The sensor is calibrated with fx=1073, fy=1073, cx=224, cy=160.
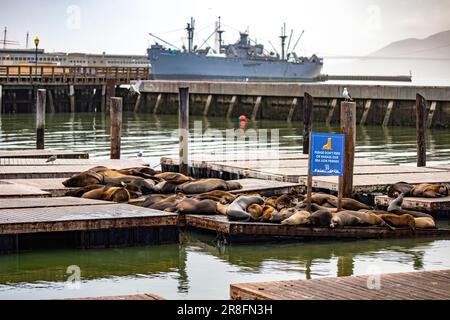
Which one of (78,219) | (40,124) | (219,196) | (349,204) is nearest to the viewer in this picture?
(78,219)

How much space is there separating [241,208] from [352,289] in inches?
203

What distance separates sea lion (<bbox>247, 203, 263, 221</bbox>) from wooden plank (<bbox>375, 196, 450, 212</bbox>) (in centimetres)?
254

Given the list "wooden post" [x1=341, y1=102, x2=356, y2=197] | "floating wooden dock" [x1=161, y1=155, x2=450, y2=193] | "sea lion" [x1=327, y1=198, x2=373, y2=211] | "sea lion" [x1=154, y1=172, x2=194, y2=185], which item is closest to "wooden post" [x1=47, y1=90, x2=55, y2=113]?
"floating wooden dock" [x1=161, y1=155, x2=450, y2=193]

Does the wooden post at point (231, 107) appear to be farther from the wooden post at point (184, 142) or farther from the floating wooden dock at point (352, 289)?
the floating wooden dock at point (352, 289)

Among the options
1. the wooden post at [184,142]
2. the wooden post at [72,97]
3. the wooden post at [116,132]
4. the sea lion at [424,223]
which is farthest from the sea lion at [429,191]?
the wooden post at [72,97]

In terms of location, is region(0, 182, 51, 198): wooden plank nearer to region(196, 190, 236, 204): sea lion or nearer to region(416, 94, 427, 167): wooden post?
region(196, 190, 236, 204): sea lion

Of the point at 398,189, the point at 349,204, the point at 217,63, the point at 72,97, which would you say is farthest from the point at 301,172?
the point at 217,63

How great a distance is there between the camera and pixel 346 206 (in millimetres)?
15102

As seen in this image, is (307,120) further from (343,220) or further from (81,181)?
(343,220)

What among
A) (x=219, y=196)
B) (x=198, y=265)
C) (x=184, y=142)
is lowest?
(x=198, y=265)

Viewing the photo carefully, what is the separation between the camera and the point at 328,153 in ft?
48.0

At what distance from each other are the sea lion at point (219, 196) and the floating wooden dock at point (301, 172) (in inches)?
99.6

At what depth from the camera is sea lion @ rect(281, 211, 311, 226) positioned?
13930mm
